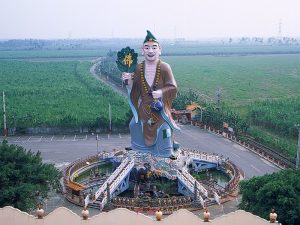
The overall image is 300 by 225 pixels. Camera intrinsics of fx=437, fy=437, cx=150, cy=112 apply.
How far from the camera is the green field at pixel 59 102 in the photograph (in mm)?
45031

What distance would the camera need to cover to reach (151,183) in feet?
94.2

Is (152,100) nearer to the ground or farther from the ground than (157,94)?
nearer to the ground

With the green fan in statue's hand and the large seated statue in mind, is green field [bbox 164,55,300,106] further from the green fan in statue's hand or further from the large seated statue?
the green fan in statue's hand

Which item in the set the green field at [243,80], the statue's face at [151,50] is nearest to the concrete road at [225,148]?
the statue's face at [151,50]

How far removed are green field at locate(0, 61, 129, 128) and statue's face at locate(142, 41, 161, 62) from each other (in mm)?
17966

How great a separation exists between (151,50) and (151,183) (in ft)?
28.4

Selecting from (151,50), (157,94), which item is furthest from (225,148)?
(151,50)

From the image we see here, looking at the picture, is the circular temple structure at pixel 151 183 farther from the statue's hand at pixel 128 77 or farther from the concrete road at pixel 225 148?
the statue's hand at pixel 128 77

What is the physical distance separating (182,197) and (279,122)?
22210 millimetres

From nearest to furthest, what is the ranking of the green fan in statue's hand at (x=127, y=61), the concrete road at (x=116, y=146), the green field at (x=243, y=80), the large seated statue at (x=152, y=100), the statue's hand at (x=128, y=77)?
the large seated statue at (x=152, y=100), the statue's hand at (x=128, y=77), the green fan in statue's hand at (x=127, y=61), the concrete road at (x=116, y=146), the green field at (x=243, y=80)

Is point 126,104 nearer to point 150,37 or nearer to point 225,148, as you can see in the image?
point 225,148

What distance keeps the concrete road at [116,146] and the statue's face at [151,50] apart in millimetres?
11259

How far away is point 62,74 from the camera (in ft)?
326

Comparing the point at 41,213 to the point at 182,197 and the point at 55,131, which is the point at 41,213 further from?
the point at 55,131
